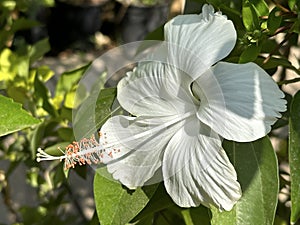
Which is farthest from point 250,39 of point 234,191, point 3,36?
point 3,36

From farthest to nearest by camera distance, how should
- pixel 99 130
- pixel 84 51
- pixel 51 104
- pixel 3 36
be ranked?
pixel 84 51
pixel 3 36
pixel 51 104
pixel 99 130

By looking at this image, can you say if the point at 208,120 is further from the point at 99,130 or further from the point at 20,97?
the point at 20,97

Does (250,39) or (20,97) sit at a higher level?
(250,39)

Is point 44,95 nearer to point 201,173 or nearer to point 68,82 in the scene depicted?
point 68,82

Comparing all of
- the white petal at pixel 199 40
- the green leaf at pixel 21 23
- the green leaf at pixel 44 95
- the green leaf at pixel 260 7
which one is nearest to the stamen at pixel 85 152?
the white petal at pixel 199 40

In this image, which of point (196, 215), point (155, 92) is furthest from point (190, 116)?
point (196, 215)

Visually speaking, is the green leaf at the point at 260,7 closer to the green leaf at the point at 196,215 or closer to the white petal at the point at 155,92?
the white petal at the point at 155,92

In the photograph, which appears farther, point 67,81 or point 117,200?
point 67,81
